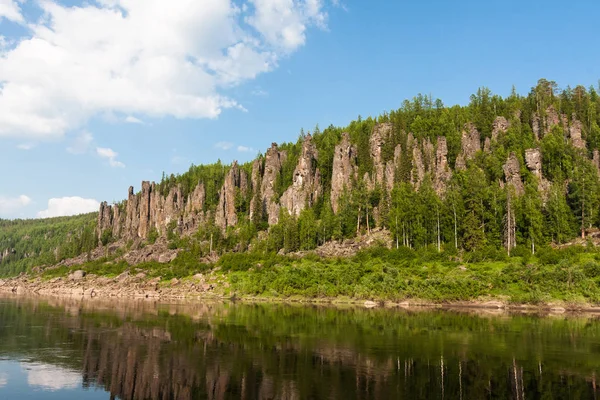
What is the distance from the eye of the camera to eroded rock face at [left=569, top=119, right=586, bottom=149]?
121625mm

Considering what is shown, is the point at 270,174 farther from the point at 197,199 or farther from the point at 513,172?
the point at 513,172

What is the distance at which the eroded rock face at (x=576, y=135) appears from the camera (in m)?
122

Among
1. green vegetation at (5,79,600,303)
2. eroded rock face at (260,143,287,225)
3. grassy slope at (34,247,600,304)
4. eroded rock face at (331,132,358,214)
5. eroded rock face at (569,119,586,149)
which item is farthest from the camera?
eroded rock face at (260,143,287,225)

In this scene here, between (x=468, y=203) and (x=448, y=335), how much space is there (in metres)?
67.2

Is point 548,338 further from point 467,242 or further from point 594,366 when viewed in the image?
point 467,242

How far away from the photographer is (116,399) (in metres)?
24.1

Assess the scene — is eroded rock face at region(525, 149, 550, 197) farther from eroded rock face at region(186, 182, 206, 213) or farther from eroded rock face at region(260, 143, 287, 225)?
eroded rock face at region(186, 182, 206, 213)

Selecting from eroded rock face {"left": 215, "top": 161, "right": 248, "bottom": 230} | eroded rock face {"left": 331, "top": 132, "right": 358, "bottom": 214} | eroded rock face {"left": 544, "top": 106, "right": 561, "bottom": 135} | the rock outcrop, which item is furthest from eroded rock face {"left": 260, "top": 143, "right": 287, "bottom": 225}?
the rock outcrop

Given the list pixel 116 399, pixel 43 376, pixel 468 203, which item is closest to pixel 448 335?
pixel 116 399

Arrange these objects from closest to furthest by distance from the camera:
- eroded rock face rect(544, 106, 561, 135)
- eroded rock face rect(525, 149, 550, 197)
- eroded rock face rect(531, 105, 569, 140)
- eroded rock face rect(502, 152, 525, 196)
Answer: eroded rock face rect(502, 152, 525, 196), eroded rock face rect(525, 149, 550, 197), eroded rock face rect(531, 105, 569, 140), eroded rock face rect(544, 106, 561, 135)

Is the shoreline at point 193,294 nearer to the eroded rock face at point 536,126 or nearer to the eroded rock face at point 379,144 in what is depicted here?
the eroded rock face at point 379,144

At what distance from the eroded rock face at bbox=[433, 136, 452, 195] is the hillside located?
1.15 feet

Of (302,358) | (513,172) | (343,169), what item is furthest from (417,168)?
(302,358)

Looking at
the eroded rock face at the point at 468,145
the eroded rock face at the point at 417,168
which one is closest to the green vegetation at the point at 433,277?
the eroded rock face at the point at 417,168
